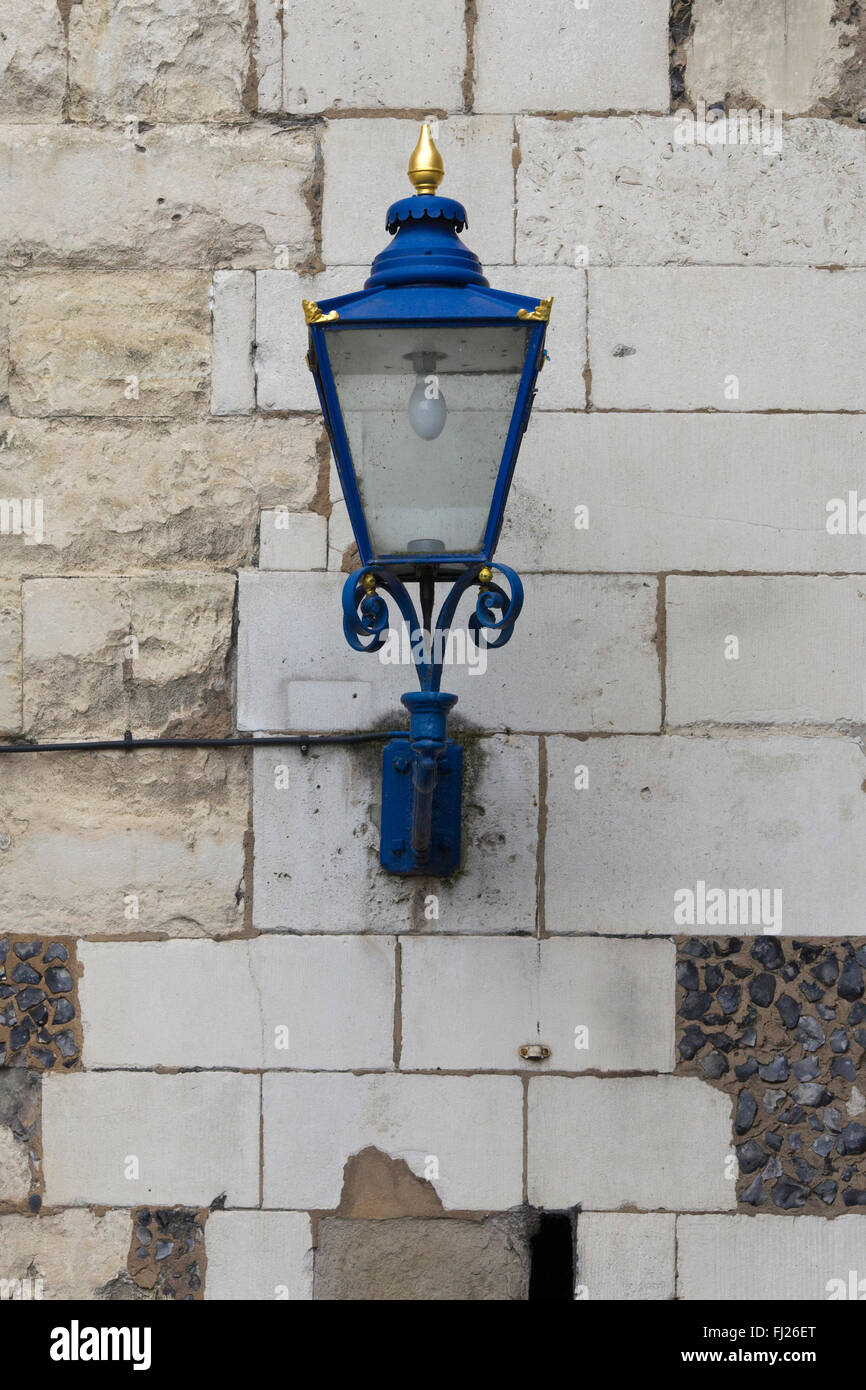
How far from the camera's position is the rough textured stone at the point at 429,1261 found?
2.96 m

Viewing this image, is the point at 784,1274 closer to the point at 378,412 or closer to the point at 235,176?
the point at 378,412

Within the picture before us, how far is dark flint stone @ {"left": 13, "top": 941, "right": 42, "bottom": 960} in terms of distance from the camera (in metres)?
3.06

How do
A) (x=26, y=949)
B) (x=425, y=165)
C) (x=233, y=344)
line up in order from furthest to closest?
(x=233, y=344)
(x=26, y=949)
(x=425, y=165)

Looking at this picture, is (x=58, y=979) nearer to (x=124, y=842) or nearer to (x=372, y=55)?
(x=124, y=842)

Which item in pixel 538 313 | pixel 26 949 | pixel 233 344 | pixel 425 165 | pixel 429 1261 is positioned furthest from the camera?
pixel 233 344

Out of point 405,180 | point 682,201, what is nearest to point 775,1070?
point 682,201

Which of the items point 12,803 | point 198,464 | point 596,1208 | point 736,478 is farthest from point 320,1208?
point 736,478

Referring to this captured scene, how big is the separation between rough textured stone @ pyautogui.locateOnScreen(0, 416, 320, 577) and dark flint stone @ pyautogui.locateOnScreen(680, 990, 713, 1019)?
1.43 m

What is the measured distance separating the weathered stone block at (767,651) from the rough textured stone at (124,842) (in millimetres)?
1066

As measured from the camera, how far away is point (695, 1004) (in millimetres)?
3021

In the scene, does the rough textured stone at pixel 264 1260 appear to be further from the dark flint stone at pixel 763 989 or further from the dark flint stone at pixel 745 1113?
the dark flint stone at pixel 763 989

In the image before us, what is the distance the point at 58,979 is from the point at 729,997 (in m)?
1.53

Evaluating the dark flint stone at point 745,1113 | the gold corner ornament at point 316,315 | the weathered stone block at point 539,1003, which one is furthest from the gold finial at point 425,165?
the dark flint stone at point 745,1113

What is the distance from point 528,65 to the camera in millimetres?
3182
